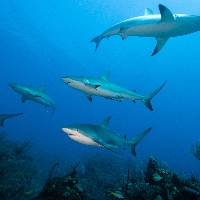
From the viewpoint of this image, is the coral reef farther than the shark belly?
No

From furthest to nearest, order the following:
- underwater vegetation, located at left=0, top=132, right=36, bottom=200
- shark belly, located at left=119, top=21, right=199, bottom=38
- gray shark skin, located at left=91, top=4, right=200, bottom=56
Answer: underwater vegetation, located at left=0, top=132, right=36, bottom=200, shark belly, located at left=119, top=21, right=199, bottom=38, gray shark skin, located at left=91, top=4, right=200, bottom=56

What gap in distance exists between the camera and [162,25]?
15.2 feet

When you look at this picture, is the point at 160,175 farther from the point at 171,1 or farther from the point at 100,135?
the point at 171,1

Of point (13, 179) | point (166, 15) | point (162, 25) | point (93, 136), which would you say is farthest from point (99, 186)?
point (166, 15)

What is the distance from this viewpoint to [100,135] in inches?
156

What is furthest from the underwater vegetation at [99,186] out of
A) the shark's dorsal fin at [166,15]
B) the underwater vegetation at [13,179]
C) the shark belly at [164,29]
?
the shark's dorsal fin at [166,15]

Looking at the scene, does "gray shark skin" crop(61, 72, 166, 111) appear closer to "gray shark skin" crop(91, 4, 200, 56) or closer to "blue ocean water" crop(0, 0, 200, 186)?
"gray shark skin" crop(91, 4, 200, 56)

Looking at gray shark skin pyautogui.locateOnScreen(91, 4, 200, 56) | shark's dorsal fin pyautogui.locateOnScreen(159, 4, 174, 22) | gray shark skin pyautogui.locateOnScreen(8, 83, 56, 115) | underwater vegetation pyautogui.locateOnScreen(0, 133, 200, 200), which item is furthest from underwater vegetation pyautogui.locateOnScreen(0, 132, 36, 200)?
shark's dorsal fin pyautogui.locateOnScreen(159, 4, 174, 22)

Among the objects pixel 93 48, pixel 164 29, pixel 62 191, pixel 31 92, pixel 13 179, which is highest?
pixel 93 48

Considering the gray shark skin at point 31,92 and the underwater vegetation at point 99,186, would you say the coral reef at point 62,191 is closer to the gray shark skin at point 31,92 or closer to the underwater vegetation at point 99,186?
the underwater vegetation at point 99,186

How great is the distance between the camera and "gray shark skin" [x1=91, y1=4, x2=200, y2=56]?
14.4ft

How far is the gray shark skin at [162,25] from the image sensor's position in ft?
14.4

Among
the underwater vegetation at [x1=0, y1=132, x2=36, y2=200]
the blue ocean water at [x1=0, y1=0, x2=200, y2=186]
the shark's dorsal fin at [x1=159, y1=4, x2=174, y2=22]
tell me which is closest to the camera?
the shark's dorsal fin at [x1=159, y1=4, x2=174, y2=22]

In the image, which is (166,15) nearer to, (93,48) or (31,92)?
(31,92)
